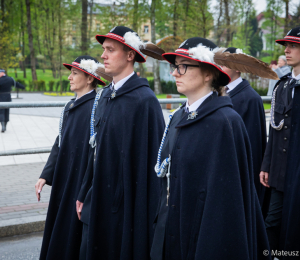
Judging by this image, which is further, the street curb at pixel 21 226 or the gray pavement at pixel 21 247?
the street curb at pixel 21 226

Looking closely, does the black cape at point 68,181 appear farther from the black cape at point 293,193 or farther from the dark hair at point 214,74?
the black cape at point 293,193

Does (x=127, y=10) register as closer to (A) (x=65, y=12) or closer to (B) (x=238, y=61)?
(A) (x=65, y=12)

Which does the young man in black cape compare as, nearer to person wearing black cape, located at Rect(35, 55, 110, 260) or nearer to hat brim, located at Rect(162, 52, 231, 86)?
person wearing black cape, located at Rect(35, 55, 110, 260)

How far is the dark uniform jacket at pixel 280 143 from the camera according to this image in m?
4.23

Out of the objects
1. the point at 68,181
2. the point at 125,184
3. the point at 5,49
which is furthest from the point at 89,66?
the point at 5,49

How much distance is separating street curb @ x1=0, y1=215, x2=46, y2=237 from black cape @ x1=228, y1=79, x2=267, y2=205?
2923 millimetres

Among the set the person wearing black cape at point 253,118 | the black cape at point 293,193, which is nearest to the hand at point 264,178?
the person wearing black cape at point 253,118

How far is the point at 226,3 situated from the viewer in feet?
82.0

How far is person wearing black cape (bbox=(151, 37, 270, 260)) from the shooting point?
2.45 m

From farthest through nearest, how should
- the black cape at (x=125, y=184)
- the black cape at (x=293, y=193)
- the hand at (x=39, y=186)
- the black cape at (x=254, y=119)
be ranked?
1. the black cape at (x=254, y=119)
2. the hand at (x=39, y=186)
3. the black cape at (x=293, y=193)
4. the black cape at (x=125, y=184)

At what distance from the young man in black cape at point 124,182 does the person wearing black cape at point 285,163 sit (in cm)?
152

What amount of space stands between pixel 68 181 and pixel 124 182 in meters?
0.73

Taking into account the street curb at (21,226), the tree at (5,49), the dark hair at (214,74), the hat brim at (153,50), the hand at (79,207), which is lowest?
the street curb at (21,226)

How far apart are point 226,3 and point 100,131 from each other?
23.6m
